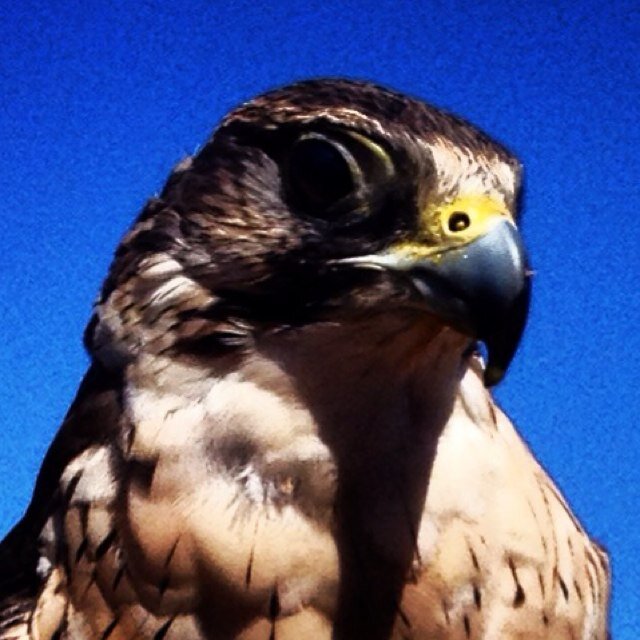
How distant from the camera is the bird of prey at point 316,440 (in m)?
2.66

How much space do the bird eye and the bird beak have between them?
181 millimetres

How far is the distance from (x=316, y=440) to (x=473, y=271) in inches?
20.0

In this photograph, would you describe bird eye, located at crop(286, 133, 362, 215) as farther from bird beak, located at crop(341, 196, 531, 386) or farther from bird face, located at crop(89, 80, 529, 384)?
bird beak, located at crop(341, 196, 531, 386)

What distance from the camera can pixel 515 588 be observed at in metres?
2.77

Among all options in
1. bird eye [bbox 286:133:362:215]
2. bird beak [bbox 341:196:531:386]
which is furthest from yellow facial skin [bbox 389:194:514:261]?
bird eye [bbox 286:133:362:215]

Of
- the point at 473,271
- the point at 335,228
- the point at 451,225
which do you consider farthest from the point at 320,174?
the point at 473,271

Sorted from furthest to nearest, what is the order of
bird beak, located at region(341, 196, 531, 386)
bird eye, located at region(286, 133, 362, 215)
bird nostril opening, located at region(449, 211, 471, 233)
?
bird eye, located at region(286, 133, 362, 215), bird nostril opening, located at region(449, 211, 471, 233), bird beak, located at region(341, 196, 531, 386)

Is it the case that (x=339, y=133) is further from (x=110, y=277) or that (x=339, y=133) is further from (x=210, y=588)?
(x=210, y=588)

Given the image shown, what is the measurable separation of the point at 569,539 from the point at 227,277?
93 cm

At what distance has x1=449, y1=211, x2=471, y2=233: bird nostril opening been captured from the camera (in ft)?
8.41

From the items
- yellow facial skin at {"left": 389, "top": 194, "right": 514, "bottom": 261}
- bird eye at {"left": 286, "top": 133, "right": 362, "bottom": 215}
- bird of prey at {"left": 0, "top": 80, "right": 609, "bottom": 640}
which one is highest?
bird eye at {"left": 286, "top": 133, "right": 362, "bottom": 215}

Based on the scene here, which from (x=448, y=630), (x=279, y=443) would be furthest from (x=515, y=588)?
(x=279, y=443)

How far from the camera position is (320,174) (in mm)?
2760

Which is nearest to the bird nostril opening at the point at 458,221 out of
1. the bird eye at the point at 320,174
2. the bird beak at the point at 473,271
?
the bird beak at the point at 473,271
